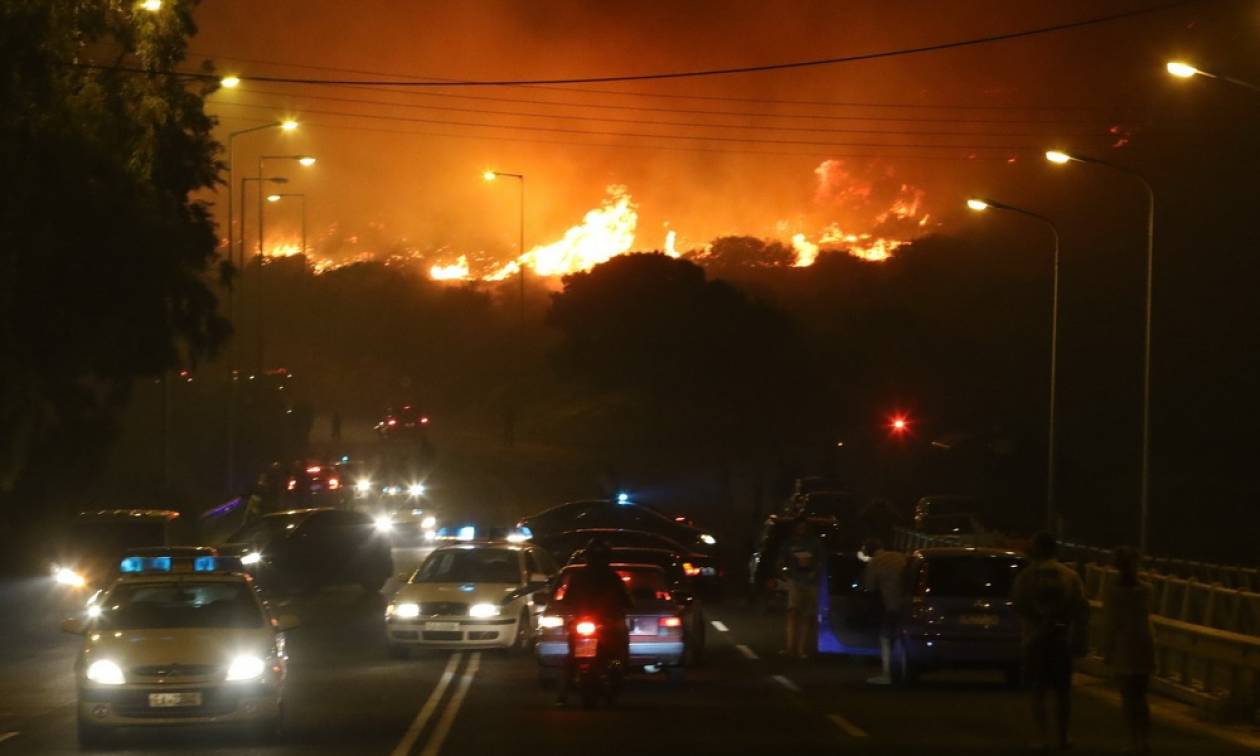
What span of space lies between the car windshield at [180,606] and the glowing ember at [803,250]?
116 metres

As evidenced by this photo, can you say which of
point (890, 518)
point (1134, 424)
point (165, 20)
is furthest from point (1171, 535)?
point (165, 20)

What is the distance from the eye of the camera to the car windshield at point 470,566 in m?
23.5

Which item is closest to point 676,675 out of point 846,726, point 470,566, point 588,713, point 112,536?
point 588,713

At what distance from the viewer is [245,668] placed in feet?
46.8

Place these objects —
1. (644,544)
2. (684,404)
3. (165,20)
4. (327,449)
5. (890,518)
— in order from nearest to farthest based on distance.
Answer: (644,544), (165,20), (890,518), (327,449), (684,404)

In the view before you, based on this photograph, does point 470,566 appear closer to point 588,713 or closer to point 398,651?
point 398,651

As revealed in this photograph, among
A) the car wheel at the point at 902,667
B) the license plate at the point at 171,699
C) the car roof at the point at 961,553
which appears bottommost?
the car wheel at the point at 902,667

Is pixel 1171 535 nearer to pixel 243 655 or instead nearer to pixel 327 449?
pixel 327 449

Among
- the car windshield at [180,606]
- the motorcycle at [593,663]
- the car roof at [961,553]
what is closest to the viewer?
the car windshield at [180,606]

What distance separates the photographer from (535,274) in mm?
149375

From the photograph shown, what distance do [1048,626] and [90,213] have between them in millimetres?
22940

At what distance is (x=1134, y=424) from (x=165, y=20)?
58430 mm

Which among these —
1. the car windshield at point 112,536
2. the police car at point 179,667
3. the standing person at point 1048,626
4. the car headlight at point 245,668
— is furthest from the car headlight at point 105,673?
the car windshield at point 112,536

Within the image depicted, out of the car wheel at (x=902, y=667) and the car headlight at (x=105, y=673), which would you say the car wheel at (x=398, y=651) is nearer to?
the car wheel at (x=902, y=667)
